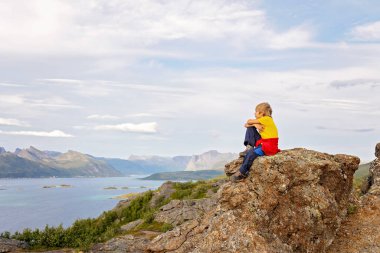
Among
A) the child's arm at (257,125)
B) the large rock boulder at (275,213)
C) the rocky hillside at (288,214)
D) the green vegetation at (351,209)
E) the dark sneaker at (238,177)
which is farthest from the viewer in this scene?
the green vegetation at (351,209)

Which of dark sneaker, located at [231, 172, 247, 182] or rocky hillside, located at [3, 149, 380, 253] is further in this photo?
dark sneaker, located at [231, 172, 247, 182]

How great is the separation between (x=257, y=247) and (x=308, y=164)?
440cm

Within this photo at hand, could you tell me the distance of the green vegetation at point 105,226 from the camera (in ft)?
76.9

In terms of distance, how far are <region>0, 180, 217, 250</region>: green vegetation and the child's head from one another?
12.5 metres

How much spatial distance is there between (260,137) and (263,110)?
1.22m

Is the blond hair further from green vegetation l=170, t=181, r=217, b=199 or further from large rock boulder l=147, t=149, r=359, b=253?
green vegetation l=170, t=181, r=217, b=199

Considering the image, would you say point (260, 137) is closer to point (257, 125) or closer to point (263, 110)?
point (257, 125)

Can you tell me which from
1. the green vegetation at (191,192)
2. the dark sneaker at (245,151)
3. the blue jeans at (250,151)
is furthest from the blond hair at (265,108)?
the green vegetation at (191,192)

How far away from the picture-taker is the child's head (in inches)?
614

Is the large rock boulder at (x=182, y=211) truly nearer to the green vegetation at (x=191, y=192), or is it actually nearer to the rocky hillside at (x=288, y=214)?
the green vegetation at (x=191, y=192)

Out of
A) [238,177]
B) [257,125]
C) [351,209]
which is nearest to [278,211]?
[238,177]

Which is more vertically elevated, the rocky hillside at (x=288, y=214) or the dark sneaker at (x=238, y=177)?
the dark sneaker at (x=238, y=177)

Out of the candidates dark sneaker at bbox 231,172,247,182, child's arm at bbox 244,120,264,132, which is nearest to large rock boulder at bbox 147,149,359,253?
dark sneaker at bbox 231,172,247,182

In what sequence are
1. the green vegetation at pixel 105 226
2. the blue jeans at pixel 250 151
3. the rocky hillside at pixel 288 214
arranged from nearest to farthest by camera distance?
the rocky hillside at pixel 288 214, the blue jeans at pixel 250 151, the green vegetation at pixel 105 226
